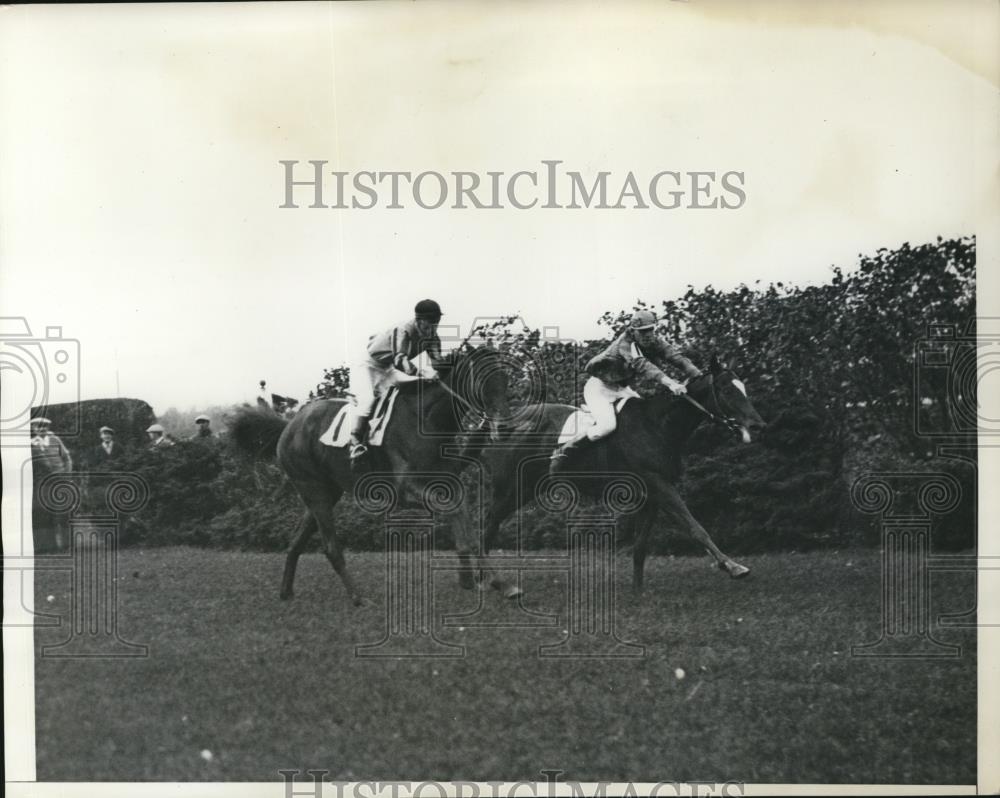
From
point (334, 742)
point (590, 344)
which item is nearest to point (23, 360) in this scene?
point (334, 742)

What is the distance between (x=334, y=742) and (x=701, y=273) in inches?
122

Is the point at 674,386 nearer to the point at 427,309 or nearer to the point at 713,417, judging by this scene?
the point at 713,417

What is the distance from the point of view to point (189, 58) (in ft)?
14.4

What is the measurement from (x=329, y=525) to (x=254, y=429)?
0.64 m

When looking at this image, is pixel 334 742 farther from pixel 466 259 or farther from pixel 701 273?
pixel 701 273

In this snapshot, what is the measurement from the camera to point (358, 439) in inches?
175

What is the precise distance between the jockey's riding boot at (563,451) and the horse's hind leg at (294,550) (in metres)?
1.30

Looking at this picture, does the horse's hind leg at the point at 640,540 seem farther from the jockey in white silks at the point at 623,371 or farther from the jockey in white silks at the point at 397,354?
the jockey in white silks at the point at 397,354

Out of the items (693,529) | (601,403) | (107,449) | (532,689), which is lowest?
(532,689)

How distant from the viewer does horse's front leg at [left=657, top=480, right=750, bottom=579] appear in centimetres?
437

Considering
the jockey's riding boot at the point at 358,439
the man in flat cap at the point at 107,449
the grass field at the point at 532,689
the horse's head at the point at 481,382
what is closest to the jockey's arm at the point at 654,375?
the horse's head at the point at 481,382

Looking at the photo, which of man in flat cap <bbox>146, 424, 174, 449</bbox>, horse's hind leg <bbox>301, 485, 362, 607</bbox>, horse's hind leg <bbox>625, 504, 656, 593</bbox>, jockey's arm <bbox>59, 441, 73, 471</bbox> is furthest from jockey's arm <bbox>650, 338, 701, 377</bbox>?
jockey's arm <bbox>59, 441, 73, 471</bbox>

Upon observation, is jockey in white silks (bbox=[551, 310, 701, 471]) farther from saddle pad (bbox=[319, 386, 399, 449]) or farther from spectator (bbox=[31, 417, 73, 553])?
spectator (bbox=[31, 417, 73, 553])

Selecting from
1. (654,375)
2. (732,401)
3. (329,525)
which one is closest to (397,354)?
(329,525)
